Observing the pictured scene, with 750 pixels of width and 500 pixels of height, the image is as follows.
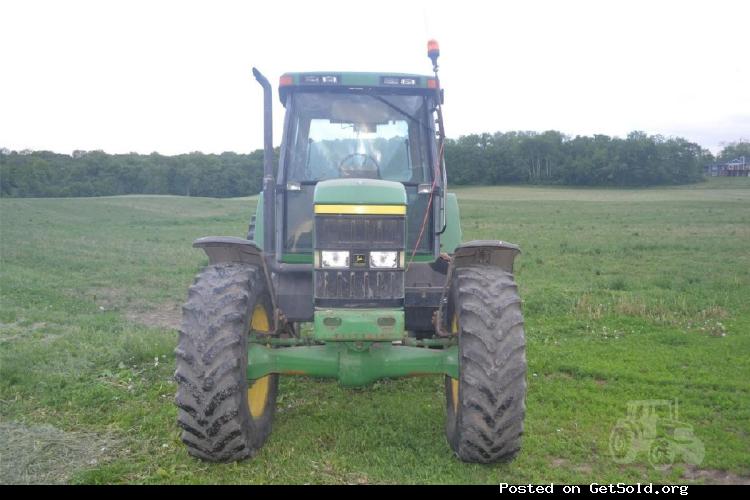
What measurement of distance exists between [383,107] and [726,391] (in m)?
4.08

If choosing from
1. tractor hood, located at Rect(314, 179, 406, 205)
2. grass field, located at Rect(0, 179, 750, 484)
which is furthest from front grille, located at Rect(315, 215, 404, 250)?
grass field, located at Rect(0, 179, 750, 484)

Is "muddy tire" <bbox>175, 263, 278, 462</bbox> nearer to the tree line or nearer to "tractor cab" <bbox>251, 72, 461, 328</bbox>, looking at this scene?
"tractor cab" <bbox>251, 72, 461, 328</bbox>

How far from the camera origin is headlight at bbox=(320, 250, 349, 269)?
464cm

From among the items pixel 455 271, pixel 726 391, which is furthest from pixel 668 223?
pixel 455 271

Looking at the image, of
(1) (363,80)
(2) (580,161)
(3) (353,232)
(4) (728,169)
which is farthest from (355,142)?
(4) (728,169)

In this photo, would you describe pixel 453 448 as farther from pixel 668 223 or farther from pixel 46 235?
pixel 668 223

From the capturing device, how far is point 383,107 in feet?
19.4

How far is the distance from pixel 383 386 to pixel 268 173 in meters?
2.33

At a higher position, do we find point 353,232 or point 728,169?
point 728,169

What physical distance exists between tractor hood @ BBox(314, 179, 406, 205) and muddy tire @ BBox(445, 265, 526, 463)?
31.5 inches

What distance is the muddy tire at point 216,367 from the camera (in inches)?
171

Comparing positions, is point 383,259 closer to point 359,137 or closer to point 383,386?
point 359,137

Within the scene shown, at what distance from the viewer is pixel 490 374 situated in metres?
4.34

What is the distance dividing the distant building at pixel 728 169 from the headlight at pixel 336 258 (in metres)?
68.9
